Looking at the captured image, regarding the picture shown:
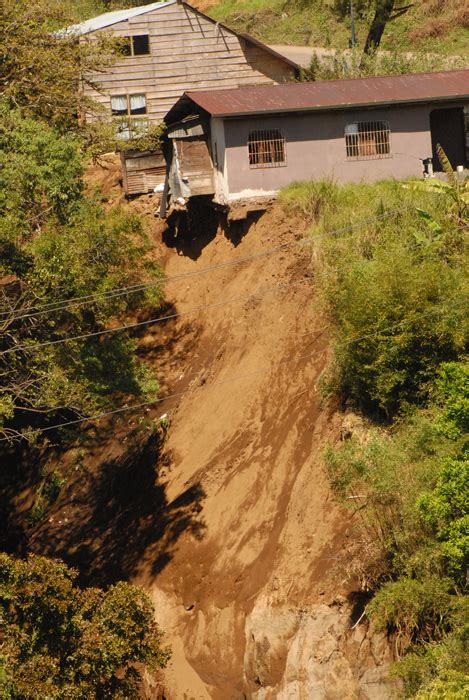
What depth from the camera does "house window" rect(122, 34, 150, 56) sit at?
132ft

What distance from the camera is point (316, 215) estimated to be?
28594 millimetres

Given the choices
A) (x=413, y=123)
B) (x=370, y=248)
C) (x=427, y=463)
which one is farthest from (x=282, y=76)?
(x=427, y=463)

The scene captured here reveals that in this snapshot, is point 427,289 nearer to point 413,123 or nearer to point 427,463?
point 427,463

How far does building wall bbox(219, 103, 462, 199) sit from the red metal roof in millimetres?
383

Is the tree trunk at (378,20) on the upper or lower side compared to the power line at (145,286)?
upper

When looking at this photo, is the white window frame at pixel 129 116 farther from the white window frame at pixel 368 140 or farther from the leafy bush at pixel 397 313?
the leafy bush at pixel 397 313

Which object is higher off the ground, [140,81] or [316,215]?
[140,81]

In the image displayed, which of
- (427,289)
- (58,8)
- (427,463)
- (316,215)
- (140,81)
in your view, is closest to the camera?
(427,463)

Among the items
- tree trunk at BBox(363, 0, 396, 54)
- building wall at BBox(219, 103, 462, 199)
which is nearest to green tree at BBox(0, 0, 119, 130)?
building wall at BBox(219, 103, 462, 199)

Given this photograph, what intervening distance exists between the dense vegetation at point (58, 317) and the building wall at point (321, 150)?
3528mm

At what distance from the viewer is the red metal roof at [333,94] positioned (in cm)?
3034

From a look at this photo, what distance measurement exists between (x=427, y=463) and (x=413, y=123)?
14.9 m

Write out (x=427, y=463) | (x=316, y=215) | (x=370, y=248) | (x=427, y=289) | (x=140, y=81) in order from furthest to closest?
(x=140, y=81) → (x=316, y=215) → (x=370, y=248) → (x=427, y=289) → (x=427, y=463)

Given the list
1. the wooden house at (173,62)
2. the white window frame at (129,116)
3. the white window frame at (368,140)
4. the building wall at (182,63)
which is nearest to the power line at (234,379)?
the white window frame at (368,140)
